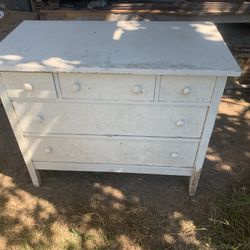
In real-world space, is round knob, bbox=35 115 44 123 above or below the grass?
above

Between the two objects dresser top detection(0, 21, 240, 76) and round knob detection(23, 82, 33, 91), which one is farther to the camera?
round knob detection(23, 82, 33, 91)

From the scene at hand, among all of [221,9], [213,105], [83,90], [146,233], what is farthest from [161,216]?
[221,9]

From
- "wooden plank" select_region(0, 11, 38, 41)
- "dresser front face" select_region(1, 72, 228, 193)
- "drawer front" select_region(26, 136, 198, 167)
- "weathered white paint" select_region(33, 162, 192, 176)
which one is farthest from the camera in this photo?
"wooden plank" select_region(0, 11, 38, 41)

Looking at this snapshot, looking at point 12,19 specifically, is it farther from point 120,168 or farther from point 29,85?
point 120,168

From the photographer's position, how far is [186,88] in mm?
1540

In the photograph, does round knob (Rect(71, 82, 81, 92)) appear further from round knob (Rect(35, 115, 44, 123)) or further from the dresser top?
round knob (Rect(35, 115, 44, 123))

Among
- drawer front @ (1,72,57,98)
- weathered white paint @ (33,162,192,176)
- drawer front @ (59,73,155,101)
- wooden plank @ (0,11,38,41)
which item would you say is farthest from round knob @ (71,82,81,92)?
wooden plank @ (0,11,38,41)

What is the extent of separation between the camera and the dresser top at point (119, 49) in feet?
4.81

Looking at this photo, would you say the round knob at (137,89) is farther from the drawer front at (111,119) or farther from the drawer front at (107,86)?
the drawer front at (111,119)

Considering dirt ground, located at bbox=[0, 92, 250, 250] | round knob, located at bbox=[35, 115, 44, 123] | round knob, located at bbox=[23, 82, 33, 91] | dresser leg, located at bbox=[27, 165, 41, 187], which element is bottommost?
dirt ground, located at bbox=[0, 92, 250, 250]

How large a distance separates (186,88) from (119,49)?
1.54ft

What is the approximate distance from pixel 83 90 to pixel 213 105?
784 millimetres

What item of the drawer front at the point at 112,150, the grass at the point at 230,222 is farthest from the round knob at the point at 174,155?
the grass at the point at 230,222

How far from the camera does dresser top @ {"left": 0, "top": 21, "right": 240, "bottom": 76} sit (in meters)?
1.46
